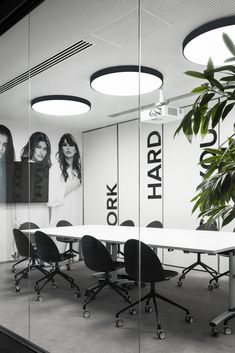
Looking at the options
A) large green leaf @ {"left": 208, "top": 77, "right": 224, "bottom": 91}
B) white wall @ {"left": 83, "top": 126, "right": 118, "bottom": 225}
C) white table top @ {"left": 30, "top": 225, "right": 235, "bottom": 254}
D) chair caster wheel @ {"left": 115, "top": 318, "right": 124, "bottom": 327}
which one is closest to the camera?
large green leaf @ {"left": 208, "top": 77, "right": 224, "bottom": 91}

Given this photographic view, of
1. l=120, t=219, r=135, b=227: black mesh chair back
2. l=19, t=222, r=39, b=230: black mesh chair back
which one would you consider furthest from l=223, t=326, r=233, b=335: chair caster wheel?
l=19, t=222, r=39, b=230: black mesh chair back

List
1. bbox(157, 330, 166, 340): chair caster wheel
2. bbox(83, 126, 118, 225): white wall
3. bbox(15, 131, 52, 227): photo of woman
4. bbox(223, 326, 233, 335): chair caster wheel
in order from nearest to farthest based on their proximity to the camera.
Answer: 1. bbox(223, 326, 233, 335): chair caster wheel
2. bbox(157, 330, 166, 340): chair caster wheel
3. bbox(83, 126, 118, 225): white wall
4. bbox(15, 131, 52, 227): photo of woman

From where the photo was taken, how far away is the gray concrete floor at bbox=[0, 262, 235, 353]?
2109 millimetres

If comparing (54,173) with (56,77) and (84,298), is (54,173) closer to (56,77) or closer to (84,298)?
(56,77)

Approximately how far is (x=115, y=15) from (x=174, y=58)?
652 mm

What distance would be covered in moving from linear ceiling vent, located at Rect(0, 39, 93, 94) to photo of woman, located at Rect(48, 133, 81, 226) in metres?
0.86

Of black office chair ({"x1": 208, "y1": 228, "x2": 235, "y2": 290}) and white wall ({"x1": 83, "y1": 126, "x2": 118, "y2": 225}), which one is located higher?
white wall ({"x1": 83, "y1": 126, "x2": 118, "y2": 225})

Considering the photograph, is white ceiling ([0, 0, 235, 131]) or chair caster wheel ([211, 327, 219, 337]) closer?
chair caster wheel ([211, 327, 219, 337])

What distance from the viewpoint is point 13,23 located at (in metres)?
3.41

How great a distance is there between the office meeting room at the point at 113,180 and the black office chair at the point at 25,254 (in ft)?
0.05

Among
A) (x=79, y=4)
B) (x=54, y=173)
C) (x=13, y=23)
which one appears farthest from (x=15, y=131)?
(x=79, y=4)

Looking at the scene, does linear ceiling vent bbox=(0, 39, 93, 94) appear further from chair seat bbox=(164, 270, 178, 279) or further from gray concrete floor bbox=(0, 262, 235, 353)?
chair seat bbox=(164, 270, 178, 279)

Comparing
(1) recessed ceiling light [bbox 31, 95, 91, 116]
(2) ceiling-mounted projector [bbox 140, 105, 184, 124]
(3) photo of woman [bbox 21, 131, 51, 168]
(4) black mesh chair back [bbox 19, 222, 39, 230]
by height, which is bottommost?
(4) black mesh chair back [bbox 19, 222, 39, 230]

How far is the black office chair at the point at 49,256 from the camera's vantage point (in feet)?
10.1
